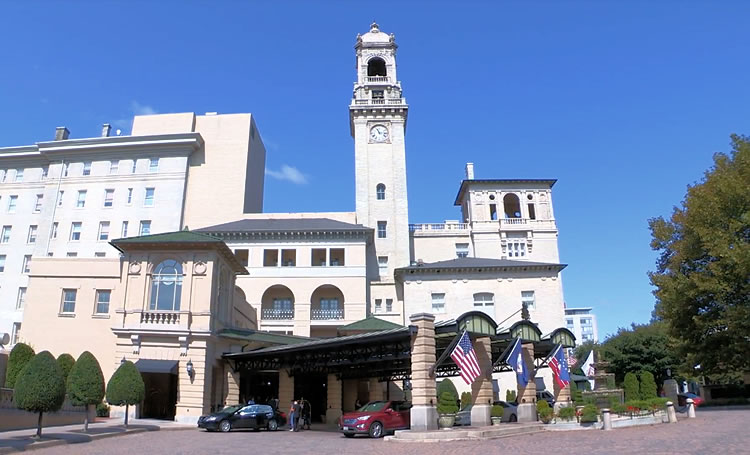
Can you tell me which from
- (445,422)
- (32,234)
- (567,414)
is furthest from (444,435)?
(32,234)

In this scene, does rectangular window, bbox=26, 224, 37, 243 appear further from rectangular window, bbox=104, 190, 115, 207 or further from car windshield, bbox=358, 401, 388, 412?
car windshield, bbox=358, 401, 388, 412

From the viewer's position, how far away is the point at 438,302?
49875 mm

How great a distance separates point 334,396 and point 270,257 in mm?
19504

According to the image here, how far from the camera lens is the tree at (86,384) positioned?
72.4 feet

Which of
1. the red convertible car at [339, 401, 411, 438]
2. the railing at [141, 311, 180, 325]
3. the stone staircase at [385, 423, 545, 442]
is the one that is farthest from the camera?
the railing at [141, 311, 180, 325]

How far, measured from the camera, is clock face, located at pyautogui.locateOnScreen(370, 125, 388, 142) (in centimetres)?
5922

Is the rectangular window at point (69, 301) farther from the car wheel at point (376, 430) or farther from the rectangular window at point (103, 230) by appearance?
the rectangular window at point (103, 230)

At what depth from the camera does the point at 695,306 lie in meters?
34.8

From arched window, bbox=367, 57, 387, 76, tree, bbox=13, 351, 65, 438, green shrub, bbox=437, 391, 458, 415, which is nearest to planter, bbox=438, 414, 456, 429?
green shrub, bbox=437, 391, 458, 415

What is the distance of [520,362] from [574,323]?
177976mm

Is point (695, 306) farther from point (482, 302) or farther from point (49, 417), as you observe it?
point (49, 417)

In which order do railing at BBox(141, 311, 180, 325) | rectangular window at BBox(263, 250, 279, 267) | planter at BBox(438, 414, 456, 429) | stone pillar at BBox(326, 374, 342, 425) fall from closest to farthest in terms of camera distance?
planter at BBox(438, 414, 456, 429)
railing at BBox(141, 311, 180, 325)
stone pillar at BBox(326, 374, 342, 425)
rectangular window at BBox(263, 250, 279, 267)

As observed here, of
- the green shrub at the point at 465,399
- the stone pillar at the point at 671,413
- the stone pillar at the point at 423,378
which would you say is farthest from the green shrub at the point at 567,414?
the green shrub at the point at 465,399

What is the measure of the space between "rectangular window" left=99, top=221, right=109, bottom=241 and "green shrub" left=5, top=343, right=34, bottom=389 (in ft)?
90.8
